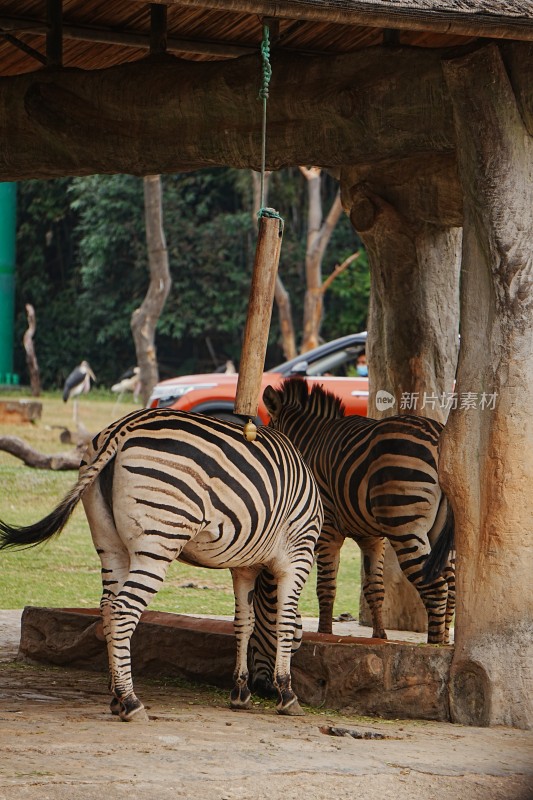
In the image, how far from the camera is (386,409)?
321 inches

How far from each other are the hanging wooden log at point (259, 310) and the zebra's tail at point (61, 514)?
2.10ft

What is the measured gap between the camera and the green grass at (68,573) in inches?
374

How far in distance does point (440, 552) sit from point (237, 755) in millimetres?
2057

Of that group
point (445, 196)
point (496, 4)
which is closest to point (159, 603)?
point (445, 196)

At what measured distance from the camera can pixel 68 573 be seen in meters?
10.8

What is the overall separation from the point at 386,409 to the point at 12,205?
2157 centimetres

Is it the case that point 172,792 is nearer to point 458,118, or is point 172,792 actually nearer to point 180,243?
point 458,118

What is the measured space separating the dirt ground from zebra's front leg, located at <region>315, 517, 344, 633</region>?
136cm

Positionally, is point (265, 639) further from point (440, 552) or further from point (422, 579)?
point (440, 552)

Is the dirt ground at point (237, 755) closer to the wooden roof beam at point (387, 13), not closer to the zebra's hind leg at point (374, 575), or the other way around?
the zebra's hind leg at point (374, 575)

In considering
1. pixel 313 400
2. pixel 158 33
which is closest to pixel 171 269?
pixel 313 400

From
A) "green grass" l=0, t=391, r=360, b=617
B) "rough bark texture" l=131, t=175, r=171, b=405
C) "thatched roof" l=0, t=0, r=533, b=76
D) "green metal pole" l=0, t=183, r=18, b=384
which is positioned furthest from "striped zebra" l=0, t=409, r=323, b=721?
"green metal pole" l=0, t=183, r=18, b=384

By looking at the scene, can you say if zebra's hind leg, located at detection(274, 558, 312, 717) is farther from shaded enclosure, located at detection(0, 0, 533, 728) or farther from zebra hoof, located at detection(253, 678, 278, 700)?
shaded enclosure, located at detection(0, 0, 533, 728)

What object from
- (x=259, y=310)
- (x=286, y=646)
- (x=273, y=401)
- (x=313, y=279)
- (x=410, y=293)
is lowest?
(x=286, y=646)
